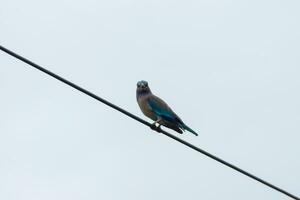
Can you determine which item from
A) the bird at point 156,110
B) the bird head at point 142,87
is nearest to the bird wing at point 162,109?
the bird at point 156,110

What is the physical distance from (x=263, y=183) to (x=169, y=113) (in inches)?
193

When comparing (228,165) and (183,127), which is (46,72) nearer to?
(228,165)

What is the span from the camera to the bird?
15.6m

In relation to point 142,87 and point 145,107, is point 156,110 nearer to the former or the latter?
point 145,107

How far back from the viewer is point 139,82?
55.5 feet

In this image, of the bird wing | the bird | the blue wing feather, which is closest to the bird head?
the bird

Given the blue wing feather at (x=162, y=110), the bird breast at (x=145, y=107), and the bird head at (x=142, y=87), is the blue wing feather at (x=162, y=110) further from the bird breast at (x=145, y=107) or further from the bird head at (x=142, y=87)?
the bird head at (x=142, y=87)

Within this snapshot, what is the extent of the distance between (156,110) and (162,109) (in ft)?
0.41

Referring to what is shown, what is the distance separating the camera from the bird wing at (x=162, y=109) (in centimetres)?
1568

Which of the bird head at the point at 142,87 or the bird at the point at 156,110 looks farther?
the bird head at the point at 142,87

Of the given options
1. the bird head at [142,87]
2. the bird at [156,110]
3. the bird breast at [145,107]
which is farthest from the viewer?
the bird head at [142,87]

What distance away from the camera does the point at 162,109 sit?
52.1 ft

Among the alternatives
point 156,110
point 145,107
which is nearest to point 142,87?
point 145,107

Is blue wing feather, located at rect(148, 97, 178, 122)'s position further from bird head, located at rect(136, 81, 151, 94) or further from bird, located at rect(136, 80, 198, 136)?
A: bird head, located at rect(136, 81, 151, 94)
